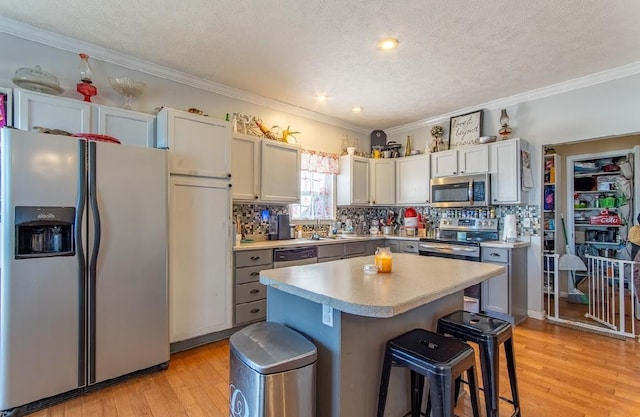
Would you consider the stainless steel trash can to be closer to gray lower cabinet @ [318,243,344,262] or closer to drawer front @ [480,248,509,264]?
gray lower cabinet @ [318,243,344,262]

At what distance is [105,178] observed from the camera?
2.21 m

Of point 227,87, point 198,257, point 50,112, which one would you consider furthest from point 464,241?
point 50,112

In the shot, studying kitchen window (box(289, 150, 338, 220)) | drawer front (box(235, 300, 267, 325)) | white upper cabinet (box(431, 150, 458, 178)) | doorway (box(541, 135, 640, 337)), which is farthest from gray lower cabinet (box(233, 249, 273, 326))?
doorway (box(541, 135, 640, 337))

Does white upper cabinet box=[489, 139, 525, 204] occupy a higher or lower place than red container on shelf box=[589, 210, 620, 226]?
higher

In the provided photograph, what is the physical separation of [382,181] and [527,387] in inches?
126

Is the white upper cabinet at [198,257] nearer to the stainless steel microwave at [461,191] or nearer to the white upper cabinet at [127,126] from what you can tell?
the white upper cabinet at [127,126]

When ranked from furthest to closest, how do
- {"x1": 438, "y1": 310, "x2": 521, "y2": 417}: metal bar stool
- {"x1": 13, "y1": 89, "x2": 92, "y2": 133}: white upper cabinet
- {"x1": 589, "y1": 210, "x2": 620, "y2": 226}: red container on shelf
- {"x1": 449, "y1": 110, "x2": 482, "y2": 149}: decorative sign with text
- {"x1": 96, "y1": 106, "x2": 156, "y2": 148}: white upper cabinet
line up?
{"x1": 589, "y1": 210, "x2": 620, "y2": 226}: red container on shelf, {"x1": 449, "y1": 110, "x2": 482, "y2": 149}: decorative sign with text, {"x1": 96, "y1": 106, "x2": 156, "y2": 148}: white upper cabinet, {"x1": 13, "y1": 89, "x2": 92, "y2": 133}: white upper cabinet, {"x1": 438, "y1": 310, "x2": 521, "y2": 417}: metal bar stool

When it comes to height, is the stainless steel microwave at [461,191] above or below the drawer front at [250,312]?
above

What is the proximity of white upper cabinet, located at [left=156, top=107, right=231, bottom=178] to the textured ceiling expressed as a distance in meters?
0.58

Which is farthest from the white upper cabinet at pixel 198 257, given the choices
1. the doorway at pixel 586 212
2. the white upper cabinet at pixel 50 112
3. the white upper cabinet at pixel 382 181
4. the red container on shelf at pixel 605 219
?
the red container on shelf at pixel 605 219

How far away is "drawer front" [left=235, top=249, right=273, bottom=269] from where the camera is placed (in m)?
3.13

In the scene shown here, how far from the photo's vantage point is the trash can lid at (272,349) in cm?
131

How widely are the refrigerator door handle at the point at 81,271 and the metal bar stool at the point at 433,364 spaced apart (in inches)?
78.4

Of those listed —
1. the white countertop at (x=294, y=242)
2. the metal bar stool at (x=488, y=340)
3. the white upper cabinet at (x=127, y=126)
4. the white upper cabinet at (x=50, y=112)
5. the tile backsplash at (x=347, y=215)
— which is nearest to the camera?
the metal bar stool at (x=488, y=340)
